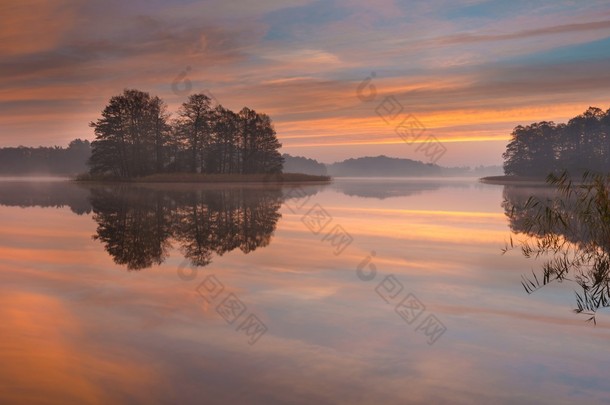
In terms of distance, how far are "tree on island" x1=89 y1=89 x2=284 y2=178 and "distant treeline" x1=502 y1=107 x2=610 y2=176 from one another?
60.0 m

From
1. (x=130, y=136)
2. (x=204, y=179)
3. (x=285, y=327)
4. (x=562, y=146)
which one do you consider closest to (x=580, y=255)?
(x=285, y=327)

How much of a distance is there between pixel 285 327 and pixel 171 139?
82441 mm

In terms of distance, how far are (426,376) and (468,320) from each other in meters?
2.54

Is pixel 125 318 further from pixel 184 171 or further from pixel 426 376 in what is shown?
pixel 184 171

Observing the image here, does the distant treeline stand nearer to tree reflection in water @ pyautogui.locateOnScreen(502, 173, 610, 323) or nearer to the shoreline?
the shoreline

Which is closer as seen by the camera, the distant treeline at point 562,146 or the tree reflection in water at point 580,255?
the tree reflection in water at point 580,255

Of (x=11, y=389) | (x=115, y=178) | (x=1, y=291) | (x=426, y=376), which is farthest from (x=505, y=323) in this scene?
(x=115, y=178)

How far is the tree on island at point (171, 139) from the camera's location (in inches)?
3145

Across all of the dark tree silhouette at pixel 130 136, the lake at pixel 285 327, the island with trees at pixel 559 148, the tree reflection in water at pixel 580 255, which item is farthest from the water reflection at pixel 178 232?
the island with trees at pixel 559 148

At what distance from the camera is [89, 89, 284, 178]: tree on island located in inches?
3145

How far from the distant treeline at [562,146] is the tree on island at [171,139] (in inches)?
2361

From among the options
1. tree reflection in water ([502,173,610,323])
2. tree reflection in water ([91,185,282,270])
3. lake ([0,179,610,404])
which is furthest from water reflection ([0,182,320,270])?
tree reflection in water ([502,173,610,323])

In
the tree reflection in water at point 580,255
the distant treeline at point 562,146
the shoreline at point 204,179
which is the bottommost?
the tree reflection in water at point 580,255

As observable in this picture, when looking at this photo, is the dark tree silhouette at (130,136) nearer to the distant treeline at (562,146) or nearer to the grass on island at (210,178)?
the grass on island at (210,178)
